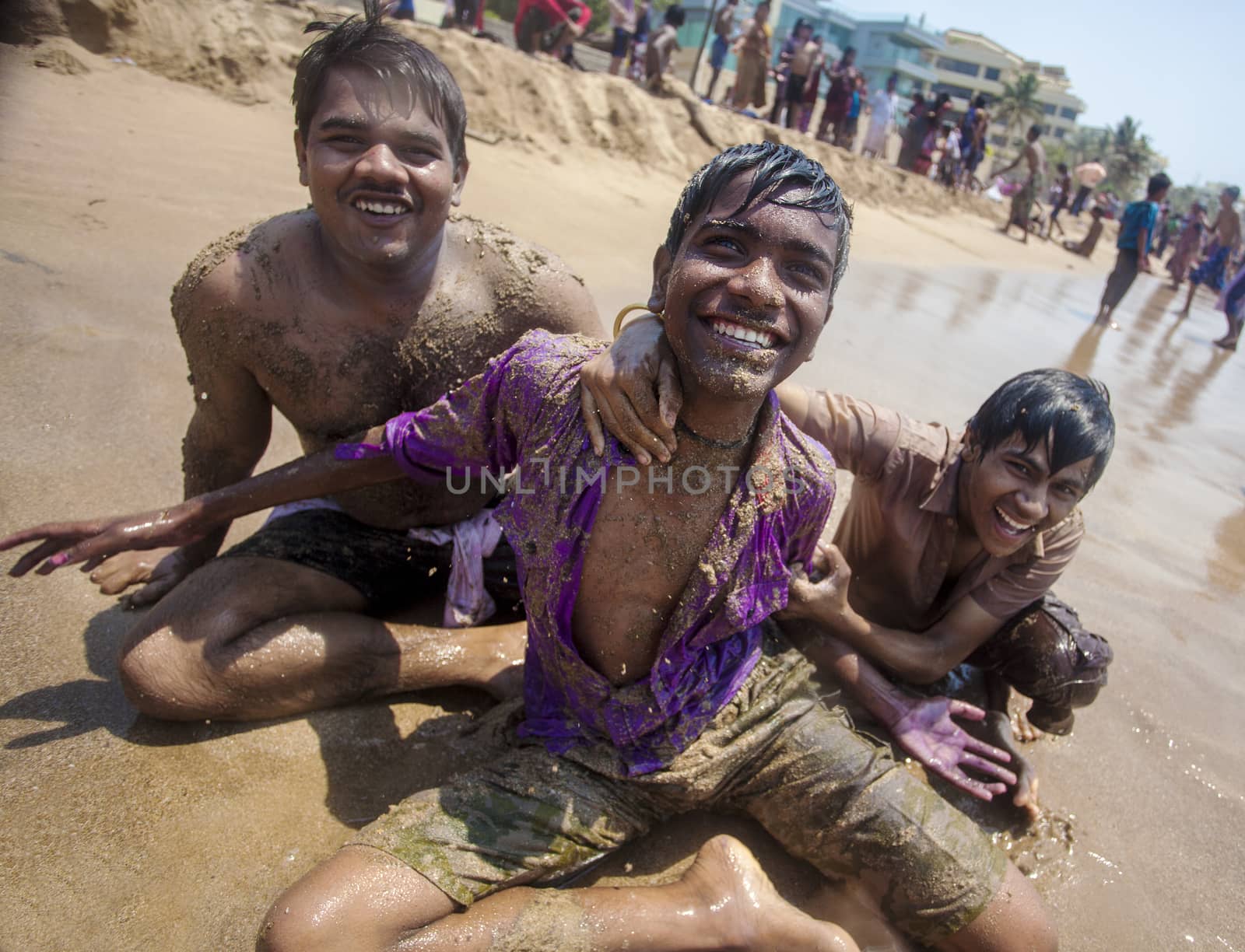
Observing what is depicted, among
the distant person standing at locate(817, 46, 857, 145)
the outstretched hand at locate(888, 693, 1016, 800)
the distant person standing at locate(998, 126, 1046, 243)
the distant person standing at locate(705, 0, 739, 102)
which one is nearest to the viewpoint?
the outstretched hand at locate(888, 693, 1016, 800)

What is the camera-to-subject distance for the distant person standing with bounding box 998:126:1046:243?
1390 centimetres

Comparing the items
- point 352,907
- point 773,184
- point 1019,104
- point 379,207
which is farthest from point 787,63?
point 1019,104

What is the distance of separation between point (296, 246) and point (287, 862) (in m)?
1.55

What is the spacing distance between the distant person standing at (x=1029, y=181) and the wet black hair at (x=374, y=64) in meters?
13.9

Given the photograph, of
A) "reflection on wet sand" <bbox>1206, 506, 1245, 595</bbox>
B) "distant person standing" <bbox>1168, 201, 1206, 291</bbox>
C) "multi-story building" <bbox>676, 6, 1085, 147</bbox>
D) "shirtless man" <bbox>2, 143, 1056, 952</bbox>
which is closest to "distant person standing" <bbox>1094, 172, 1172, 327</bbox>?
"reflection on wet sand" <bbox>1206, 506, 1245, 595</bbox>

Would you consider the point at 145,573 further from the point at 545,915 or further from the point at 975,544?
the point at 975,544

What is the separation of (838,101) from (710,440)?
49.0 ft

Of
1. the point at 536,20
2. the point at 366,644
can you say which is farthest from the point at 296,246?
the point at 536,20

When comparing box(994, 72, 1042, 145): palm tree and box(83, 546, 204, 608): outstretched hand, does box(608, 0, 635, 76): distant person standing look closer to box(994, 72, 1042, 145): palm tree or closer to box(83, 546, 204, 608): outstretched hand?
box(83, 546, 204, 608): outstretched hand

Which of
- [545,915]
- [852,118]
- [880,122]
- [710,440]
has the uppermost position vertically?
[880,122]

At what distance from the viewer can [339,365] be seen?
89.4 inches

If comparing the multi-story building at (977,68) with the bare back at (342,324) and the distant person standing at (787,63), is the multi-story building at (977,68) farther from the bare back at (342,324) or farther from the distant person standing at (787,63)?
the bare back at (342,324)

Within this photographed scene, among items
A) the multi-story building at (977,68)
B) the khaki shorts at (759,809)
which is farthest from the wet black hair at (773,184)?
the multi-story building at (977,68)

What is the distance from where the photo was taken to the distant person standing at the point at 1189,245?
54.4ft
